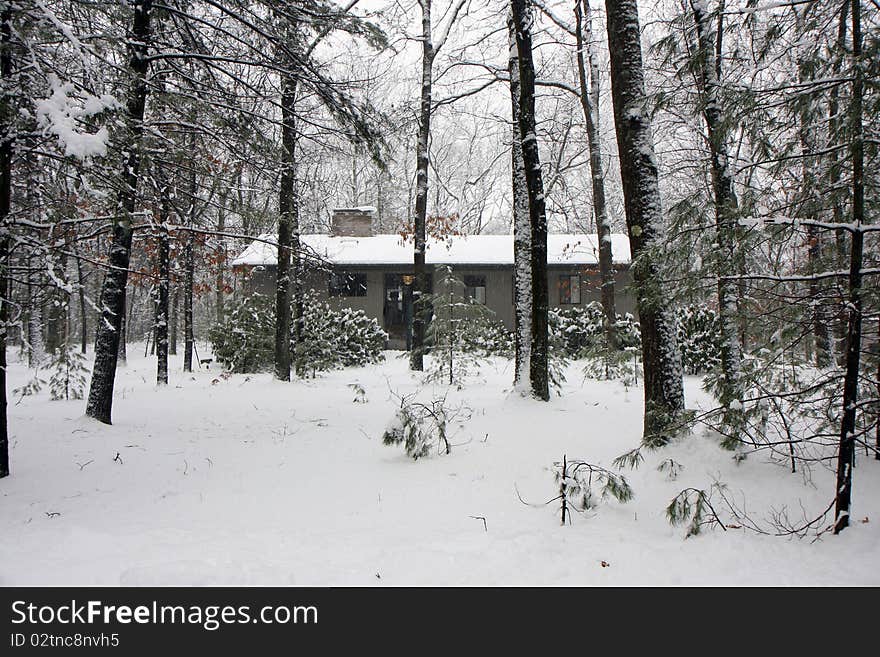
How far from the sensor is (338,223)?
24.3 m

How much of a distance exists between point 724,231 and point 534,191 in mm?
4320

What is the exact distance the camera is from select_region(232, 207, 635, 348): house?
69.8 ft

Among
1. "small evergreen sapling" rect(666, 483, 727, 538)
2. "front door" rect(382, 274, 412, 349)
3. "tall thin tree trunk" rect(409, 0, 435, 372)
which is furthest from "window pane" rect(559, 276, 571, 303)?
"small evergreen sapling" rect(666, 483, 727, 538)

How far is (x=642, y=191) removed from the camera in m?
5.26

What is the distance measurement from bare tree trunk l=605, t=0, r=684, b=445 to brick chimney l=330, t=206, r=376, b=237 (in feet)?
63.9

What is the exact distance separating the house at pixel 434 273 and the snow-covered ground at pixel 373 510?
1456cm

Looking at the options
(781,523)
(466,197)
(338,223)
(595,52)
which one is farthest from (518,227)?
(466,197)

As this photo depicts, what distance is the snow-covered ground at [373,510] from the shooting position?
10.2ft

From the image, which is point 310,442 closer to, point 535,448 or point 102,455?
point 102,455

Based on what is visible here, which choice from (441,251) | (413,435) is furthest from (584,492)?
(441,251)

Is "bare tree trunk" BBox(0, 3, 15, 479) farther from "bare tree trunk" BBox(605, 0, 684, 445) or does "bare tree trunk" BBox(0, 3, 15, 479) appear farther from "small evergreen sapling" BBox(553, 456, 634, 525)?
"bare tree trunk" BBox(605, 0, 684, 445)

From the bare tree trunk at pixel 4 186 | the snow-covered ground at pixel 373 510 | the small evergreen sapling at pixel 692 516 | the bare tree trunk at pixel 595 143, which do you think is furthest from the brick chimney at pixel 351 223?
the small evergreen sapling at pixel 692 516

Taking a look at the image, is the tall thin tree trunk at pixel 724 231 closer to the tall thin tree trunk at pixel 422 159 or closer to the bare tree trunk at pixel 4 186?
the bare tree trunk at pixel 4 186

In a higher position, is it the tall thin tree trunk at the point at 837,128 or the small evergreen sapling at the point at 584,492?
the tall thin tree trunk at the point at 837,128
